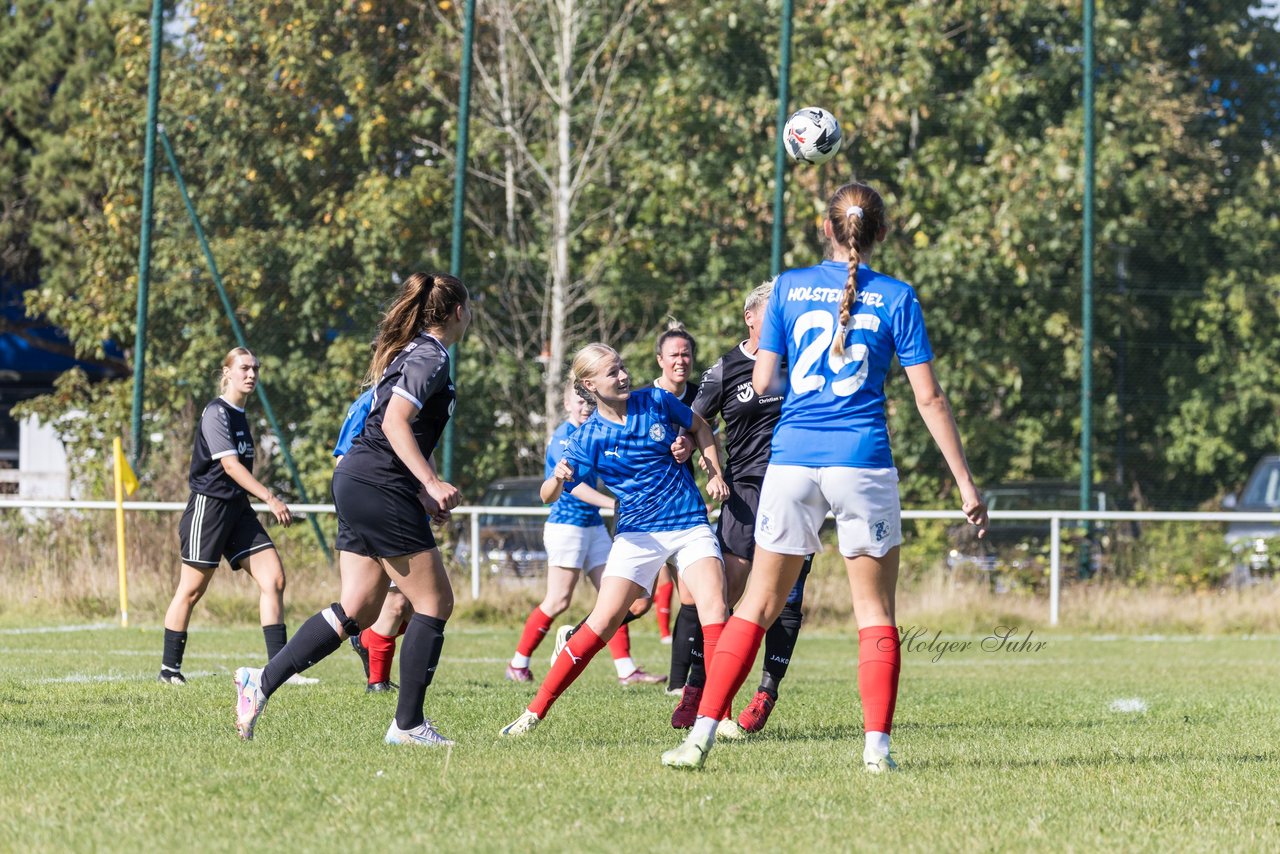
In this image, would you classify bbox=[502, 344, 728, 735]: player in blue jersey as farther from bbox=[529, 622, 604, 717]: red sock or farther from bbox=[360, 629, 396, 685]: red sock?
bbox=[360, 629, 396, 685]: red sock

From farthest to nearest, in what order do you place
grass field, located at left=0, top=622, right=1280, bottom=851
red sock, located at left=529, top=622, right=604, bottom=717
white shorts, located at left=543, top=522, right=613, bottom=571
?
1. white shorts, located at left=543, top=522, right=613, bottom=571
2. red sock, located at left=529, top=622, right=604, bottom=717
3. grass field, located at left=0, top=622, right=1280, bottom=851

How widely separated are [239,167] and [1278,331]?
13432mm

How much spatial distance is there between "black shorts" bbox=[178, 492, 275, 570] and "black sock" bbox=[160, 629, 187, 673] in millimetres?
418

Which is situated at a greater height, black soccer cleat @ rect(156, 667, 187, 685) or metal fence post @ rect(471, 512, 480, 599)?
metal fence post @ rect(471, 512, 480, 599)

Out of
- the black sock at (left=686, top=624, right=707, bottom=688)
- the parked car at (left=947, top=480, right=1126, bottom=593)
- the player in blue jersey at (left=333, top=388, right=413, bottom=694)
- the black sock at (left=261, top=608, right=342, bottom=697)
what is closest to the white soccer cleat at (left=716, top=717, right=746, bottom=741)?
the black sock at (left=686, top=624, right=707, bottom=688)

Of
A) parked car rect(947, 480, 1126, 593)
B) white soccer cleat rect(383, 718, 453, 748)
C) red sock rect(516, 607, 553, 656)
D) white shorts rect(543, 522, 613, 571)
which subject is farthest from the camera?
parked car rect(947, 480, 1126, 593)

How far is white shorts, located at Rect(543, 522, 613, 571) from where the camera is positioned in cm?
959

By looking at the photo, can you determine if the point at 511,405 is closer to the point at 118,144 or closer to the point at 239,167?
the point at 239,167

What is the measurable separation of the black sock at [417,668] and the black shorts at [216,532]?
3104mm

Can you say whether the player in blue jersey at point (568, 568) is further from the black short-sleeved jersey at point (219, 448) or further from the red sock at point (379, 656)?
the black short-sleeved jersey at point (219, 448)

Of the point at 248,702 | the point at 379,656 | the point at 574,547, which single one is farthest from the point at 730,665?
the point at 574,547

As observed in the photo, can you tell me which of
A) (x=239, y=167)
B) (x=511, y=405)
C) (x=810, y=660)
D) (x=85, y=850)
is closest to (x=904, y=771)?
(x=85, y=850)

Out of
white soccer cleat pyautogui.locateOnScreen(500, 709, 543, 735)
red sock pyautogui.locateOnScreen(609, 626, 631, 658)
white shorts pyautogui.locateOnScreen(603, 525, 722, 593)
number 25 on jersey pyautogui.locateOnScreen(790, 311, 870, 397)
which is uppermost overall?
number 25 on jersey pyautogui.locateOnScreen(790, 311, 870, 397)

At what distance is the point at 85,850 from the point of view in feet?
13.4
